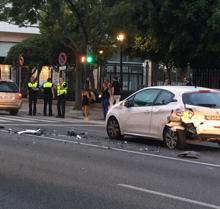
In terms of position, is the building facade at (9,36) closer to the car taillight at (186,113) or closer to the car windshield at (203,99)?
the car windshield at (203,99)

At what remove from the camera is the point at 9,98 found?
28.5m

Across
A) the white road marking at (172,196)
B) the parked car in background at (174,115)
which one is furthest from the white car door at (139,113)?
the white road marking at (172,196)

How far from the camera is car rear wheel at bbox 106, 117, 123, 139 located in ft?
54.6

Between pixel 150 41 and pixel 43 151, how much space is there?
20943 mm

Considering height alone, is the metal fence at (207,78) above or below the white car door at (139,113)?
above

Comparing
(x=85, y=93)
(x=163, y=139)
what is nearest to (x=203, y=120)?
(x=163, y=139)

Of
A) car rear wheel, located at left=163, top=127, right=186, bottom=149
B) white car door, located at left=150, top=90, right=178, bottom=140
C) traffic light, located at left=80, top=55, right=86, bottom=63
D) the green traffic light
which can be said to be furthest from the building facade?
car rear wheel, located at left=163, top=127, right=186, bottom=149

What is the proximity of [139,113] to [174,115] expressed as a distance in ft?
4.58

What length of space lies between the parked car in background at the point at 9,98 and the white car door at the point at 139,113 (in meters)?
13.2

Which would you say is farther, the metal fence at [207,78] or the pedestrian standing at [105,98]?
the metal fence at [207,78]

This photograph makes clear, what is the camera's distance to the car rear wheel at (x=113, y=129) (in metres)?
16.6

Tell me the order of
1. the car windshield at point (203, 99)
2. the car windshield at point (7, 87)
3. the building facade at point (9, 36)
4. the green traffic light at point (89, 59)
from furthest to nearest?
1. the building facade at point (9, 36)
2. the green traffic light at point (89, 59)
3. the car windshield at point (7, 87)
4. the car windshield at point (203, 99)

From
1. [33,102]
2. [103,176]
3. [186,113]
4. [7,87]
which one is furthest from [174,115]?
[33,102]

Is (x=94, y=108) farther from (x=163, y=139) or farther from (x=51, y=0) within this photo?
(x=163, y=139)
